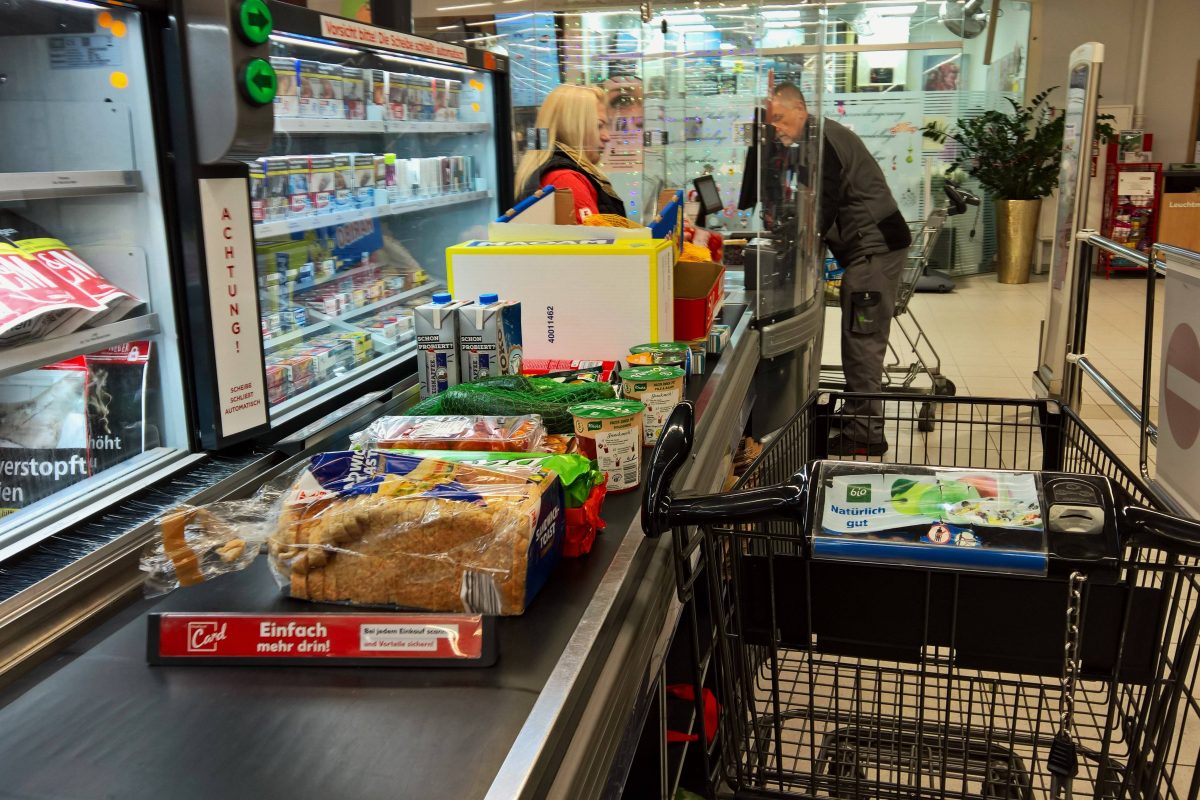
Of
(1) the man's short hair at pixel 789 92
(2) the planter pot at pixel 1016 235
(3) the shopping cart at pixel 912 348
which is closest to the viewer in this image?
(1) the man's short hair at pixel 789 92

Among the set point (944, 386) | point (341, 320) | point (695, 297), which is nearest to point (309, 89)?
point (341, 320)

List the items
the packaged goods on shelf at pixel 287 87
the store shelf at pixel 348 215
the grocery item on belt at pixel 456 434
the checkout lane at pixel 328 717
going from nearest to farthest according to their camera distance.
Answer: the checkout lane at pixel 328 717, the grocery item on belt at pixel 456 434, the store shelf at pixel 348 215, the packaged goods on shelf at pixel 287 87

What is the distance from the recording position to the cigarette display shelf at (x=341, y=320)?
8.77 feet

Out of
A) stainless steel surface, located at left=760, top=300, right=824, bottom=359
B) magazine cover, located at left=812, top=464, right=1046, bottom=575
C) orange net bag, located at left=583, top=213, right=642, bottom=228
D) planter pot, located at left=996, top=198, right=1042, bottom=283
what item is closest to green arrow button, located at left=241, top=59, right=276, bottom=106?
magazine cover, located at left=812, top=464, right=1046, bottom=575

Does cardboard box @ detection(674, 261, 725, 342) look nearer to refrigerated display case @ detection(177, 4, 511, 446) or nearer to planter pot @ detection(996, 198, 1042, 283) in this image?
refrigerated display case @ detection(177, 4, 511, 446)

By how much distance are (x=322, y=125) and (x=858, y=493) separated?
1968 millimetres

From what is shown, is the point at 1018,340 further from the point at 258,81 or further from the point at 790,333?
the point at 258,81

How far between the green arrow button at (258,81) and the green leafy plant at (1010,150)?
9.93 meters

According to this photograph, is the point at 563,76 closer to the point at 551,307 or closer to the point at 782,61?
the point at 782,61

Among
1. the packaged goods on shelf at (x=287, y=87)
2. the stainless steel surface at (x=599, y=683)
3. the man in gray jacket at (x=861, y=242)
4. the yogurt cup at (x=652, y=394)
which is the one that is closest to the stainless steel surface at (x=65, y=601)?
the stainless steel surface at (x=599, y=683)

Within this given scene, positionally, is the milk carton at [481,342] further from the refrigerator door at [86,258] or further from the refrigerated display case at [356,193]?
the refrigerator door at [86,258]

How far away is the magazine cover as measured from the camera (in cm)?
108

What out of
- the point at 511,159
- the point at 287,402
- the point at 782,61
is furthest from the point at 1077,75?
the point at 287,402

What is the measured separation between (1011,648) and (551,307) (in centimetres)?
155
